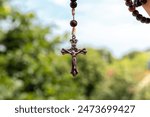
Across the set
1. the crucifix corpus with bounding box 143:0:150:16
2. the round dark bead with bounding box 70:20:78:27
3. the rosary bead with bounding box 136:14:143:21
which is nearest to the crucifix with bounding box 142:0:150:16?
the crucifix corpus with bounding box 143:0:150:16

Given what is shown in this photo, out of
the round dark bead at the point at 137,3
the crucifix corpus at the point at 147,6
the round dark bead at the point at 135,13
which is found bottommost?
the crucifix corpus at the point at 147,6

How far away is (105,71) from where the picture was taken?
27797mm

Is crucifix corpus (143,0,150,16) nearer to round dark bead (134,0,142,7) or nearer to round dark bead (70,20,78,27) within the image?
round dark bead (134,0,142,7)

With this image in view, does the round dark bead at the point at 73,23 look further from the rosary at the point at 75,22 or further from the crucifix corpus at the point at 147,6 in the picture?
the crucifix corpus at the point at 147,6

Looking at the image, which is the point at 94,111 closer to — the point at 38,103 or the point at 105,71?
the point at 38,103

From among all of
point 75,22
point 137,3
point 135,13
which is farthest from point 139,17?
point 75,22

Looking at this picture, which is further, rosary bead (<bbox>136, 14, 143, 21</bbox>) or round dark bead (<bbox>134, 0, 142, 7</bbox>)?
rosary bead (<bbox>136, 14, 143, 21</bbox>)

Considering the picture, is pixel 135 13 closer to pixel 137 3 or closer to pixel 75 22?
pixel 137 3

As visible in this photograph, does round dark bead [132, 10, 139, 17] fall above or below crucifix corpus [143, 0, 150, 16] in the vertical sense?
above

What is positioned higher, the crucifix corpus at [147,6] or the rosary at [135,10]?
the rosary at [135,10]

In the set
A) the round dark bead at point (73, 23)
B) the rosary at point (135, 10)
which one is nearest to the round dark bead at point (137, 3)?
the rosary at point (135, 10)

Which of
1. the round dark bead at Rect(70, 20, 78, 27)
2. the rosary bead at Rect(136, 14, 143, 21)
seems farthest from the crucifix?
the round dark bead at Rect(70, 20, 78, 27)

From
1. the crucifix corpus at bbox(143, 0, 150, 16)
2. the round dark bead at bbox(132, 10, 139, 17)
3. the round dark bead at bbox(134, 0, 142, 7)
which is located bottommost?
the crucifix corpus at bbox(143, 0, 150, 16)

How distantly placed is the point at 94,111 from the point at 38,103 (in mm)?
586
